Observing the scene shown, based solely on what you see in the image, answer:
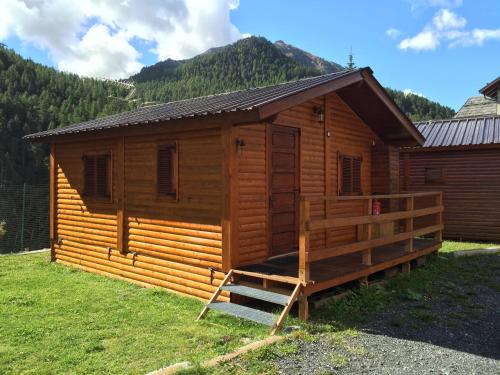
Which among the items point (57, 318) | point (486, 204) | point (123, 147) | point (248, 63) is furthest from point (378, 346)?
point (248, 63)

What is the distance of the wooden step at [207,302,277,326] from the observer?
5.55m

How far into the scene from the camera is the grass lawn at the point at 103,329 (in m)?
4.73

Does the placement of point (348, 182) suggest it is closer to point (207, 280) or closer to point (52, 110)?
point (207, 280)

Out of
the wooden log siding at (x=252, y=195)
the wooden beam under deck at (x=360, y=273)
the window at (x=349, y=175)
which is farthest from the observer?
the window at (x=349, y=175)

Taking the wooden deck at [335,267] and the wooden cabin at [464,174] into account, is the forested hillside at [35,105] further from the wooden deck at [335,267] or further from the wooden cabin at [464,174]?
the wooden deck at [335,267]

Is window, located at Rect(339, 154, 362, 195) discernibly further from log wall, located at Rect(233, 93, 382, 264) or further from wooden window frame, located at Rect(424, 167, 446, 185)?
wooden window frame, located at Rect(424, 167, 446, 185)

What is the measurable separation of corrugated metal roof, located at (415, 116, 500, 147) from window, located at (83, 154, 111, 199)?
33.1 feet

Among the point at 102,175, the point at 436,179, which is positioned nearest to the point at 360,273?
the point at 102,175

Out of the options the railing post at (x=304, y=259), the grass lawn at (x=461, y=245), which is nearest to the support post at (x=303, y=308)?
the railing post at (x=304, y=259)

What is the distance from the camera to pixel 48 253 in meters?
12.4

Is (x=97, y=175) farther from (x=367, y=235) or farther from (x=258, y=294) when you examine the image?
(x=367, y=235)

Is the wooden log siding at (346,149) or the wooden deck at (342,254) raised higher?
the wooden log siding at (346,149)

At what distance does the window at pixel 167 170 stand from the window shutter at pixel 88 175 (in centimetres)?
234

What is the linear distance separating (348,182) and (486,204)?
7161 millimetres
